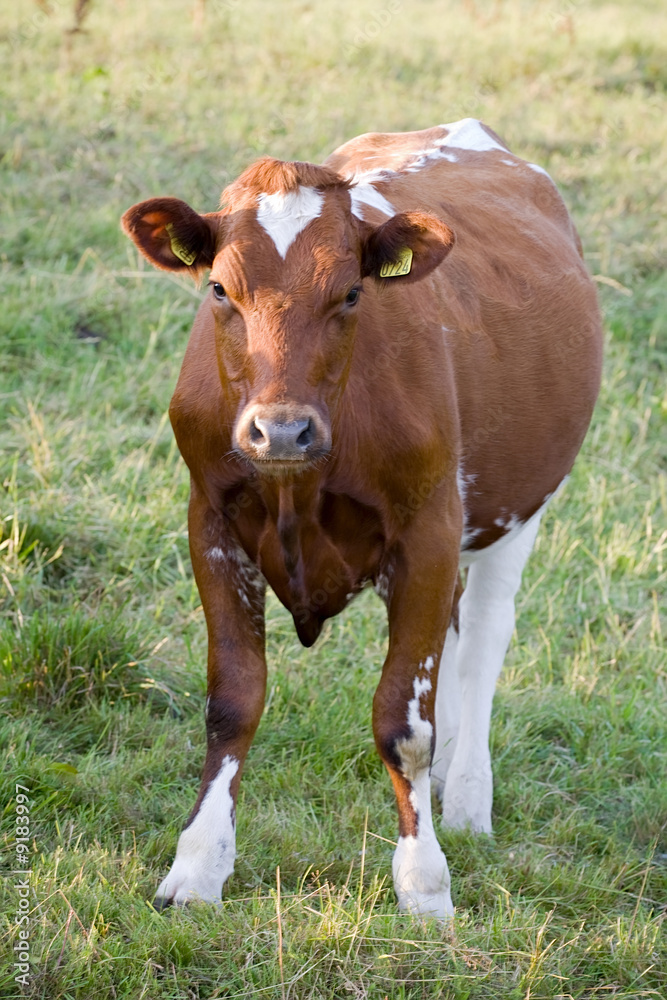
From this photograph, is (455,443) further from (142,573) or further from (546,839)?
(142,573)

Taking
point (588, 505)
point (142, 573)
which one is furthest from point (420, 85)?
point (142, 573)

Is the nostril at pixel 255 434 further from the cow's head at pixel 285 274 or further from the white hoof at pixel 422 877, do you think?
the white hoof at pixel 422 877

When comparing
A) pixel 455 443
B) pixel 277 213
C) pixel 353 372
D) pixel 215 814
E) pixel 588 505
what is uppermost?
pixel 277 213

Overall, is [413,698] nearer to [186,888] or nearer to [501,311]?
[186,888]

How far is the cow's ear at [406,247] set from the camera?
10.3 feet

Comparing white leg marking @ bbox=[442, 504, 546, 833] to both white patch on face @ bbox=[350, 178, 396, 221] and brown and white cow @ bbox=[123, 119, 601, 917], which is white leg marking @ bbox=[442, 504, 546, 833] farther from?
white patch on face @ bbox=[350, 178, 396, 221]

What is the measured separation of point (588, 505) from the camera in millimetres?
5859

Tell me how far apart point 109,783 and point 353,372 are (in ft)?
4.86

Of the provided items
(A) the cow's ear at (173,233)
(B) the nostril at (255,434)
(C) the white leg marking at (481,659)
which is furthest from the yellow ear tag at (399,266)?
(C) the white leg marking at (481,659)

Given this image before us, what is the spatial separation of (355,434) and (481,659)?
4.48ft

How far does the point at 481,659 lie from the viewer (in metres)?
4.29

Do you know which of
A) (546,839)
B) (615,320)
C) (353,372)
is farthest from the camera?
(615,320)

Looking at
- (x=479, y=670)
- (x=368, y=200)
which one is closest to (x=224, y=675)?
(x=479, y=670)

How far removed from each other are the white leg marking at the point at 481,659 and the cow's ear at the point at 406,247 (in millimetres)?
1372
